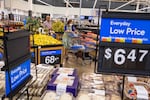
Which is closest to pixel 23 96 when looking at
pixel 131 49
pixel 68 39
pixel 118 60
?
pixel 118 60

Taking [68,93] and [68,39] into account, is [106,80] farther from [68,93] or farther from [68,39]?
[68,39]

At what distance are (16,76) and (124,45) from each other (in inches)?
36.6

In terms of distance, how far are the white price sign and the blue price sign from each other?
0.09 m

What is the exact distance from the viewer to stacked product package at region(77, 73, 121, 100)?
5.99 ft

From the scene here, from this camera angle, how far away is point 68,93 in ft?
5.80

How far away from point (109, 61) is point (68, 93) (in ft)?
Result: 1.51

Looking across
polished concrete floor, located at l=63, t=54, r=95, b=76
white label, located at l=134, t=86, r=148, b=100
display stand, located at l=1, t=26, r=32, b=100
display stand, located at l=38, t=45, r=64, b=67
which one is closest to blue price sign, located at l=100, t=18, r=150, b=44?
white label, located at l=134, t=86, r=148, b=100

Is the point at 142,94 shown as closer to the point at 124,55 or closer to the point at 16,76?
the point at 124,55

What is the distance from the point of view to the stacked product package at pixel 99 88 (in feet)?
5.99

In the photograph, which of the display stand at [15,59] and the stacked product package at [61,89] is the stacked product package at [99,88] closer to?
the stacked product package at [61,89]

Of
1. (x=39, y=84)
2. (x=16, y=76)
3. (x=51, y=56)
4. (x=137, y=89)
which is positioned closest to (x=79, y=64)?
(x=51, y=56)

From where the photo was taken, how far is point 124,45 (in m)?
1.73

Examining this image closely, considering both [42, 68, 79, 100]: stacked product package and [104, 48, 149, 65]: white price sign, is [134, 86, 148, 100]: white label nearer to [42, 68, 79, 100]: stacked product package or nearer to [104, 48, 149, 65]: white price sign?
[104, 48, 149, 65]: white price sign

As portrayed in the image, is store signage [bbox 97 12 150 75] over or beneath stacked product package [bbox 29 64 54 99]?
over
